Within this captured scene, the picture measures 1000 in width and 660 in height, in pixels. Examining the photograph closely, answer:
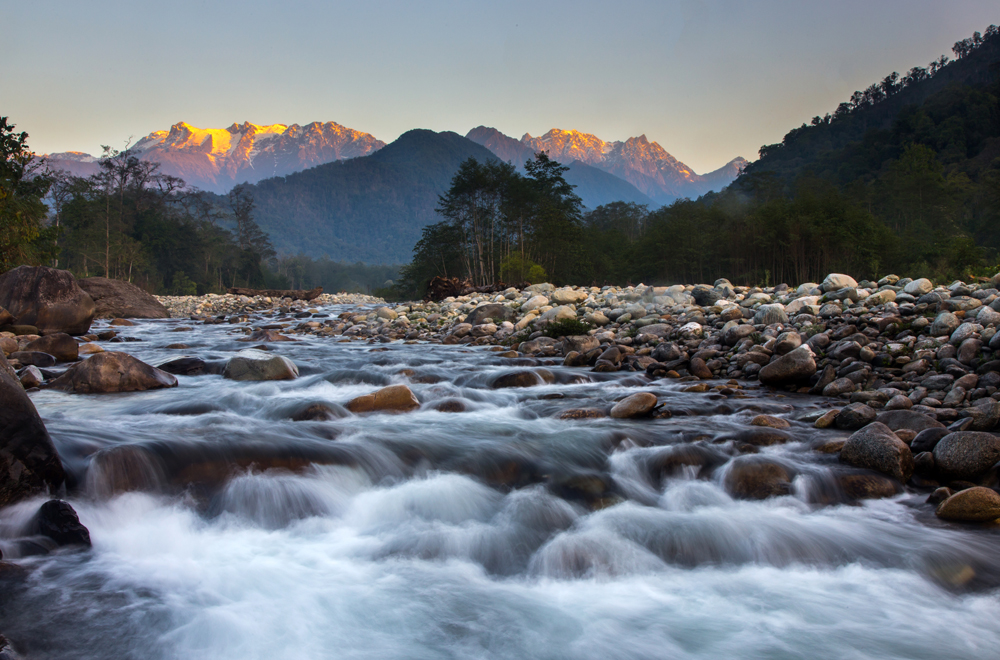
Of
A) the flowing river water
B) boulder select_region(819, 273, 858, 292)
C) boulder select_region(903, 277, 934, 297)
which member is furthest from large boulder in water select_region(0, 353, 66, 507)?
boulder select_region(819, 273, 858, 292)

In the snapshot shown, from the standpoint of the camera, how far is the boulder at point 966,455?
421 centimetres

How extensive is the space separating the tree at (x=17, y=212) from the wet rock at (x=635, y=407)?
942 inches

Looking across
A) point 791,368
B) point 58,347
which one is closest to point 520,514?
point 791,368

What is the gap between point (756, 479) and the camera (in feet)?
15.4

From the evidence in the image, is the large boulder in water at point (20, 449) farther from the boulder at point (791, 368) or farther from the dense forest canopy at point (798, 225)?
the dense forest canopy at point (798, 225)

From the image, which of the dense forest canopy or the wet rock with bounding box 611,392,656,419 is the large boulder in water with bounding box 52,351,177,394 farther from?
the dense forest canopy

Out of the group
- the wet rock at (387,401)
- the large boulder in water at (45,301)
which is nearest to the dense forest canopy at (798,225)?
the wet rock at (387,401)

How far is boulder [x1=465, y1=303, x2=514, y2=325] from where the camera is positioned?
1658 centimetres

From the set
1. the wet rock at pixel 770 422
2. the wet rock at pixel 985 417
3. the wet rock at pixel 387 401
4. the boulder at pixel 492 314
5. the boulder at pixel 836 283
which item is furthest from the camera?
the boulder at pixel 492 314

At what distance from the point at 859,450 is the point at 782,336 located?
4.47 metres

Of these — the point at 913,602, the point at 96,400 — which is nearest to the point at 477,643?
the point at 913,602

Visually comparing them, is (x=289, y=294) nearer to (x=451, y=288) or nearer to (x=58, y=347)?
(x=451, y=288)

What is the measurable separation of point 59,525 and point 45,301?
13.3m

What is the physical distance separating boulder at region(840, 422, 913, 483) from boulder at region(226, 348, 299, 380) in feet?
25.5
